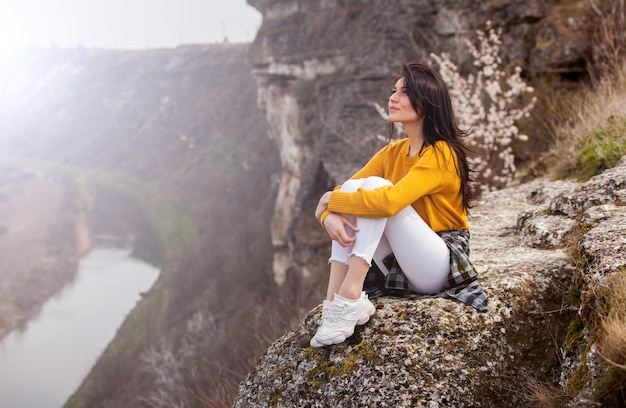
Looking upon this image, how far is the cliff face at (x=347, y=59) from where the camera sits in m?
10.3

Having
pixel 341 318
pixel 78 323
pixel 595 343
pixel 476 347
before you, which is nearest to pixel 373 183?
pixel 341 318

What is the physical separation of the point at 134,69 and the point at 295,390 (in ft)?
266

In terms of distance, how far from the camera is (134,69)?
77500 mm

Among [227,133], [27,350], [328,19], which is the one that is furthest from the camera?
[227,133]

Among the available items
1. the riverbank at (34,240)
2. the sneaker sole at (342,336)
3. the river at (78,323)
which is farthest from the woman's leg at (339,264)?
the riverbank at (34,240)

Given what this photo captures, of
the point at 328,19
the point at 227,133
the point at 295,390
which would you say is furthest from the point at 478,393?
the point at 227,133

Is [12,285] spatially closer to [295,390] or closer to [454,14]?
[454,14]

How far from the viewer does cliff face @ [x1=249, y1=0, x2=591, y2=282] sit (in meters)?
10.3

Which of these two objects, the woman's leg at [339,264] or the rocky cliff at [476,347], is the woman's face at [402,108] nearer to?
the woman's leg at [339,264]

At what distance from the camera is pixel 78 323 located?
28969 mm

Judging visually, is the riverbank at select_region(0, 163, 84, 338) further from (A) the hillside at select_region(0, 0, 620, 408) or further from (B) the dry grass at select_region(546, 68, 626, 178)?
(B) the dry grass at select_region(546, 68, 626, 178)

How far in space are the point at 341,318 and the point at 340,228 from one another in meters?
0.50

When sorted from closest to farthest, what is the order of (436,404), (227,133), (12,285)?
1. (436,404)
2. (12,285)
3. (227,133)

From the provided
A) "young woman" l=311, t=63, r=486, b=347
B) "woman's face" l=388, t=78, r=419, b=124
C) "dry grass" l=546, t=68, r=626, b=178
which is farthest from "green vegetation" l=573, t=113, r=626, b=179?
"woman's face" l=388, t=78, r=419, b=124
